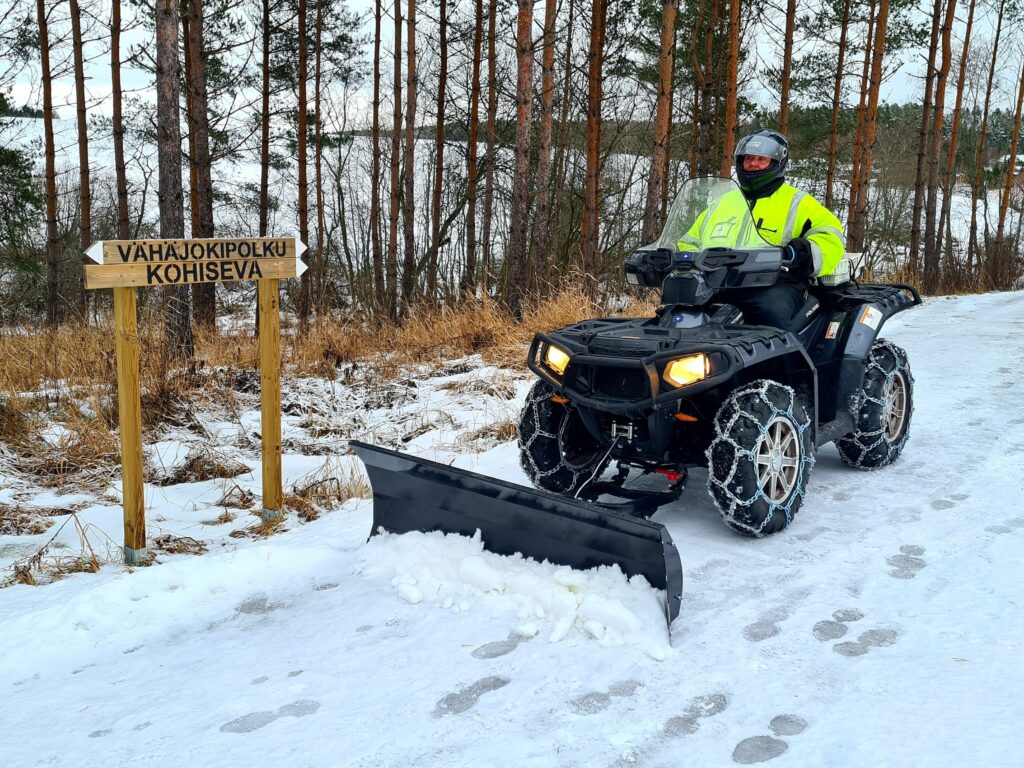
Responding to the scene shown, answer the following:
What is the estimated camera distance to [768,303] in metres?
4.36

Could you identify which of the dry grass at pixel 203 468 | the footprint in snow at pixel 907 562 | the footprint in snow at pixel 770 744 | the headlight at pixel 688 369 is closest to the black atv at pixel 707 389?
the headlight at pixel 688 369

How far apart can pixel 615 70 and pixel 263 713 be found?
18.3 m

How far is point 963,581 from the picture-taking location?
11.2 feet

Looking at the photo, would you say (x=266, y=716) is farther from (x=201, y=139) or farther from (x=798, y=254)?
(x=201, y=139)

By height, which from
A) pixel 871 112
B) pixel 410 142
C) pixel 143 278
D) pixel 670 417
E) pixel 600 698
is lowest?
pixel 600 698

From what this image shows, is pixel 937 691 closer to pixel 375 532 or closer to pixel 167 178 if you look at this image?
pixel 375 532

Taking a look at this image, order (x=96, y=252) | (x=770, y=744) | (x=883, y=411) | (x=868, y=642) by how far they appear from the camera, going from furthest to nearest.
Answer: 1. (x=883, y=411)
2. (x=96, y=252)
3. (x=868, y=642)
4. (x=770, y=744)

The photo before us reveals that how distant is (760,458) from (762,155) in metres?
1.68

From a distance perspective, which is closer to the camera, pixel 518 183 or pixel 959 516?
pixel 959 516

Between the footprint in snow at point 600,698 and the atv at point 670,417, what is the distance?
1.24 feet

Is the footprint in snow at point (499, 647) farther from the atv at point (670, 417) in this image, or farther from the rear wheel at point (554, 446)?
the rear wheel at point (554, 446)

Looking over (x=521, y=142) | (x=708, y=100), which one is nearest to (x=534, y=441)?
(x=521, y=142)

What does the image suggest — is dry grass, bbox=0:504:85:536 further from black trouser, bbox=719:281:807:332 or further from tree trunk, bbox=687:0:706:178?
tree trunk, bbox=687:0:706:178

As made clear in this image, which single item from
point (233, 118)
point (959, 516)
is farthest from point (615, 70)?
point (959, 516)
